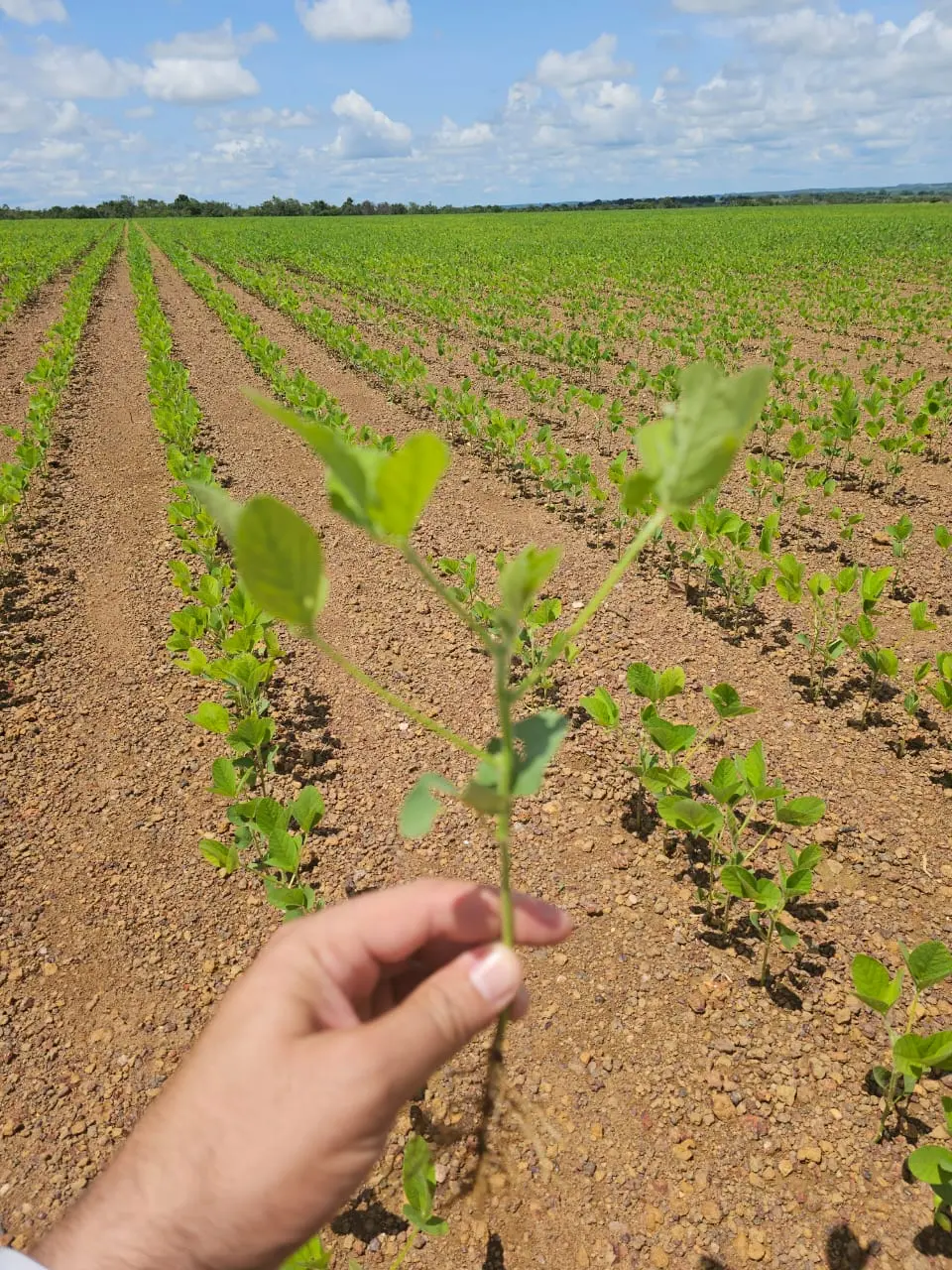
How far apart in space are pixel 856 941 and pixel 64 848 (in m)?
2.98

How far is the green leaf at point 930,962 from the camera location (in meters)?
1.89

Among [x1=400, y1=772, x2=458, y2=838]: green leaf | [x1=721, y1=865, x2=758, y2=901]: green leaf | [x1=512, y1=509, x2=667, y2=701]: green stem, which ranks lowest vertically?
[x1=721, y1=865, x2=758, y2=901]: green leaf

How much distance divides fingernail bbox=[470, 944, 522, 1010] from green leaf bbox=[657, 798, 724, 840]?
1.58 metres

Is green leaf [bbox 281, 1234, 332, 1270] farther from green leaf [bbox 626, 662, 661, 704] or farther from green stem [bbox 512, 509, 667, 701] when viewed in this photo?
green leaf [bbox 626, 662, 661, 704]

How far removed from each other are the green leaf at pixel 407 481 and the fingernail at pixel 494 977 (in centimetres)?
64

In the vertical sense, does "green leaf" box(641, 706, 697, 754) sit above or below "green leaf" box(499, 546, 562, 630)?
below

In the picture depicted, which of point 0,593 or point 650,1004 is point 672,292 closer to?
point 0,593

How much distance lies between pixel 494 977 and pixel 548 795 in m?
2.19

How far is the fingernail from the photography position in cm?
101

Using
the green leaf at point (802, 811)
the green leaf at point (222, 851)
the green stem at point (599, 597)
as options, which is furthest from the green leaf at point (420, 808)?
the green leaf at point (222, 851)

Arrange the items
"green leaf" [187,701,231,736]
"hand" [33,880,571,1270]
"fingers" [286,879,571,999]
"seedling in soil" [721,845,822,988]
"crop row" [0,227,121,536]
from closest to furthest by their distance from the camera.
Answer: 1. "hand" [33,880,571,1270]
2. "fingers" [286,879,571,999]
3. "seedling in soil" [721,845,822,988]
4. "green leaf" [187,701,231,736]
5. "crop row" [0,227,121,536]

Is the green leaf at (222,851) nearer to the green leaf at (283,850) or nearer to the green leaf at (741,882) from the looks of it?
the green leaf at (283,850)

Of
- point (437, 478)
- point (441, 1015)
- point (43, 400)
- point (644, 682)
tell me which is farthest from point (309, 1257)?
point (43, 400)

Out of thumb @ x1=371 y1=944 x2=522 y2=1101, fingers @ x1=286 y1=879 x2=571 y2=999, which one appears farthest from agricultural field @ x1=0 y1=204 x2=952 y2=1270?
fingers @ x1=286 y1=879 x2=571 y2=999
